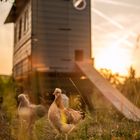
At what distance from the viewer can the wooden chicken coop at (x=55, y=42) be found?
59.7 feet

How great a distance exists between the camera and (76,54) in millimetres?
19422

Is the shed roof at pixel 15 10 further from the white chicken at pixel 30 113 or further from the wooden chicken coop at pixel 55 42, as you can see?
the white chicken at pixel 30 113

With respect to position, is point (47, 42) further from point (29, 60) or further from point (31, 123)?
point (31, 123)

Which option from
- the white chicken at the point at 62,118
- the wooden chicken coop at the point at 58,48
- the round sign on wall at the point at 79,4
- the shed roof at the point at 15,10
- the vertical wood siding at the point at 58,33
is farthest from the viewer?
the shed roof at the point at 15,10

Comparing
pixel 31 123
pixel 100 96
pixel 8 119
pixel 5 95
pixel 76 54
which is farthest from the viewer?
pixel 76 54

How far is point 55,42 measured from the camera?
18.8m

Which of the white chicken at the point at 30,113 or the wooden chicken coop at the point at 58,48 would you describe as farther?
the wooden chicken coop at the point at 58,48

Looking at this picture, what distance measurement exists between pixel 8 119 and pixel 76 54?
11.8m

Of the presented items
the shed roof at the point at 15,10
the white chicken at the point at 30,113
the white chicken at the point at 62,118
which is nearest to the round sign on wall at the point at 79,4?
the shed roof at the point at 15,10

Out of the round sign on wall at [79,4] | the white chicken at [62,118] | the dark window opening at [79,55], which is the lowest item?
the white chicken at [62,118]

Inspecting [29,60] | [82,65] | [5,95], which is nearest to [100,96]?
[82,65]

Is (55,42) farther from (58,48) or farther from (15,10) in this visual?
(15,10)

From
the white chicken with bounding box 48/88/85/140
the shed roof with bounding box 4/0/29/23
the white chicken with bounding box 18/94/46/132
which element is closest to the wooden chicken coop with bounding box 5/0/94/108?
the shed roof with bounding box 4/0/29/23

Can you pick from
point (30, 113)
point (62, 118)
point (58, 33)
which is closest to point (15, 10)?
point (58, 33)
